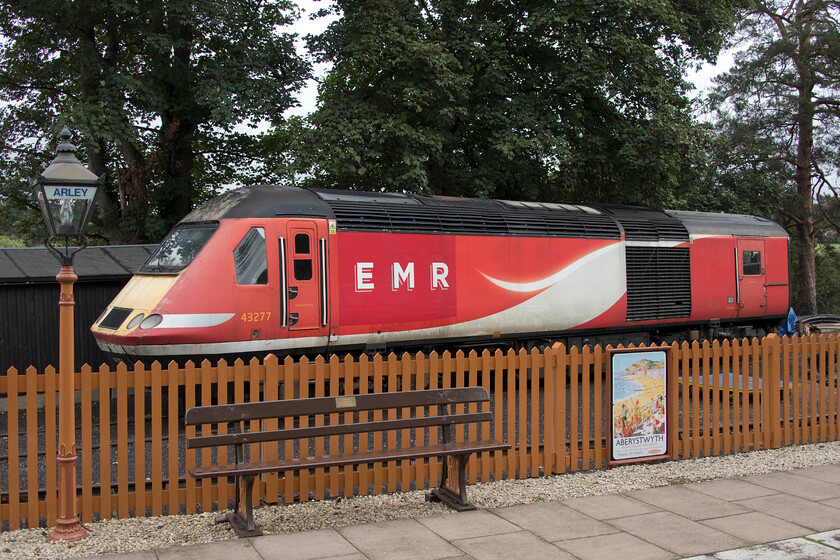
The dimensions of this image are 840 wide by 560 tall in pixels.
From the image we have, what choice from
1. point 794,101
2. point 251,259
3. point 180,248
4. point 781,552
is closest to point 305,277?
point 251,259

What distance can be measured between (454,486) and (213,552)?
87.8 inches

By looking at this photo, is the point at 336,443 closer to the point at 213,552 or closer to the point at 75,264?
the point at 213,552

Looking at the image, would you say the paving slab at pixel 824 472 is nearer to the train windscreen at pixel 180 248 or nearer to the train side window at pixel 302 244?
the train side window at pixel 302 244

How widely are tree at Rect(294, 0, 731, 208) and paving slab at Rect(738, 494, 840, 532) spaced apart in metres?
11.1

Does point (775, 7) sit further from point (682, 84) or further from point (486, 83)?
point (486, 83)

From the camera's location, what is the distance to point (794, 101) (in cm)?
3048

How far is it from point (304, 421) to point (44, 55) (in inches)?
768

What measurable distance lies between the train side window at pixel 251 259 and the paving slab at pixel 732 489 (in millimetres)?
6103

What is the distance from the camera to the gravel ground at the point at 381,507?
17.5 ft

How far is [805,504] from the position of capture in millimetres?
6500

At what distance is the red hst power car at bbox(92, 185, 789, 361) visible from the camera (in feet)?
32.4

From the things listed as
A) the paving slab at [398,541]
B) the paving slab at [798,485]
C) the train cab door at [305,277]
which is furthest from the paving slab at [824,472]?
the train cab door at [305,277]

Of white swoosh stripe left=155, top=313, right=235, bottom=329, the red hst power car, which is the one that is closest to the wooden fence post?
the red hst power car

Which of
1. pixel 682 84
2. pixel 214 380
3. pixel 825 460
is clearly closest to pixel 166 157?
pixel 682 84
